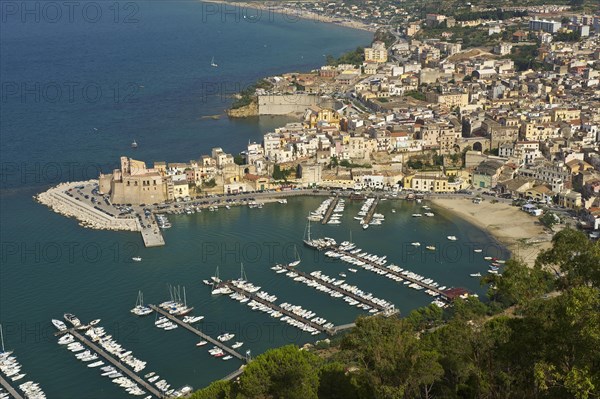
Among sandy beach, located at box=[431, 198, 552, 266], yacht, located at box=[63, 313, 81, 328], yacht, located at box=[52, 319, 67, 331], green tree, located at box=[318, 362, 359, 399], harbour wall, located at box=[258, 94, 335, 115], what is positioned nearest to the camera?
green tree, located at box=[318, 362, 359, 399]

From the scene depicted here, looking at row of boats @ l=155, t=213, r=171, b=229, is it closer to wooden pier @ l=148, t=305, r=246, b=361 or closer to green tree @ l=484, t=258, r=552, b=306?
wooden pier @ l=148, t=305, r=246, b=361

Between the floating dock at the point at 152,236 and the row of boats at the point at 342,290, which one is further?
the floating dock at the point at 152,236

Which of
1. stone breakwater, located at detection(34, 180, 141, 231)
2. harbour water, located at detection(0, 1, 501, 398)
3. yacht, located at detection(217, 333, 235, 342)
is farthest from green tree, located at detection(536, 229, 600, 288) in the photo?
stone breakwater, located at detection(34, 180, 141, 231)

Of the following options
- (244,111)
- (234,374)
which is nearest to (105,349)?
(234,374)

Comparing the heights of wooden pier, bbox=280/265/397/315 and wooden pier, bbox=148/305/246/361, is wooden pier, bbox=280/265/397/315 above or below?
above

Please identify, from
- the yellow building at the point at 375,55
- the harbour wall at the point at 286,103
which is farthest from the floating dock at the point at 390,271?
the yellow building at the point at 375,55

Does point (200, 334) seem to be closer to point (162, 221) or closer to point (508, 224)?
point (162, 221)

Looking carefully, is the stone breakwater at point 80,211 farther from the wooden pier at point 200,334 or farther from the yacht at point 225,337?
the yacht at point 225,337
